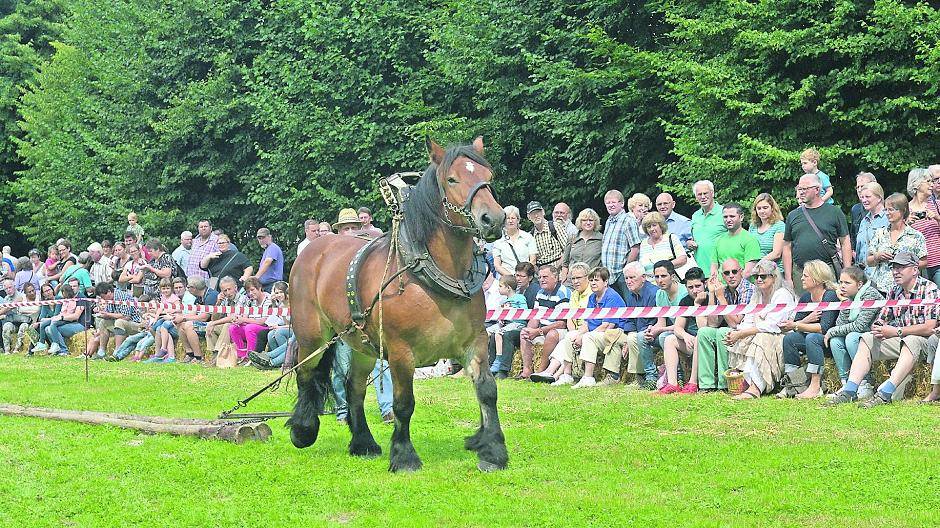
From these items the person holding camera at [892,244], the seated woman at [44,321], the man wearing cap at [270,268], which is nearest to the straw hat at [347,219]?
the person holding camera at [892,244]

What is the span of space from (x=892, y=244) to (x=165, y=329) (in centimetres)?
1400

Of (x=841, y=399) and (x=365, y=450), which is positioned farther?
(x=841, y=399)

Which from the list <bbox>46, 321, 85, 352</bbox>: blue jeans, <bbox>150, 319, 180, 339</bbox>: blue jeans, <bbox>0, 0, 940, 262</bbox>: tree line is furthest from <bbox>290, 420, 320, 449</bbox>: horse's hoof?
<bbox>46, 321, 85, 352</bbox>: blue jeans

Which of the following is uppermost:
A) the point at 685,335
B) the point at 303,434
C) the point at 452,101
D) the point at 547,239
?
the point at 452,101

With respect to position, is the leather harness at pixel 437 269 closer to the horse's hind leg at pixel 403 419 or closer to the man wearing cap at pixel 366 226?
the horse's hind leg at pixel 403 419

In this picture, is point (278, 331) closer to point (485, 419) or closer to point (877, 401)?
point (877, 401)

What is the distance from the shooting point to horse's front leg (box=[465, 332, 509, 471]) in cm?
895

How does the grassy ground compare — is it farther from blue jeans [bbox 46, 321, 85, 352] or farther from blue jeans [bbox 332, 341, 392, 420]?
blue jeans [bbox 46, 321, 85, 352]

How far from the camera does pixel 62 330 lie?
993 inches

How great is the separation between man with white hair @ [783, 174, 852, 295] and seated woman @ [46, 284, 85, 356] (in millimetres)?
16110

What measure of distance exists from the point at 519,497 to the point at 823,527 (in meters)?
1.99

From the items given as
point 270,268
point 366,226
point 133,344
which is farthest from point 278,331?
point 366,226

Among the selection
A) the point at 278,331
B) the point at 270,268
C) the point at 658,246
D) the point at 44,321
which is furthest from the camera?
the point at 44,321

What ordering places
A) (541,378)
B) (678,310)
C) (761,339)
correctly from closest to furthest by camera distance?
(761,339) → (678,310) → (541,378)
